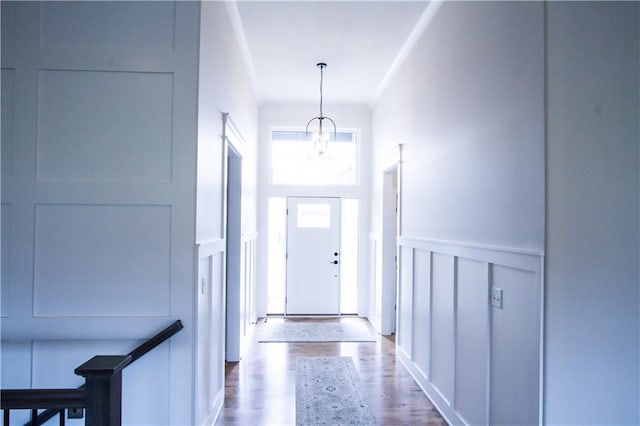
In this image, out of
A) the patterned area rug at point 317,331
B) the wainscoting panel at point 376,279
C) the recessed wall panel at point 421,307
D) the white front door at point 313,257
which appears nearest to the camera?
the recessed wall panel at point 421,307

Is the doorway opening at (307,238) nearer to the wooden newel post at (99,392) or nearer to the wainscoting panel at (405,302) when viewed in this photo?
the wainscoting panel at (405,302)

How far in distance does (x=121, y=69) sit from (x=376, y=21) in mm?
2221

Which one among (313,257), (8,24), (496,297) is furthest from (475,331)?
(313,257)

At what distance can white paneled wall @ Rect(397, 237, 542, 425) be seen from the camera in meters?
1.79

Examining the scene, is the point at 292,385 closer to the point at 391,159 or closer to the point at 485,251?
the point at 485,251

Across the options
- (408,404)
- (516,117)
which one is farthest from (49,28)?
(408,404)

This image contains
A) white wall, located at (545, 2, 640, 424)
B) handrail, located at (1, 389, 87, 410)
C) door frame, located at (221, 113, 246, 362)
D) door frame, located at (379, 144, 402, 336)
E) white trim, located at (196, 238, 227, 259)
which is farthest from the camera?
door frame, located at (379, 144, 402, 336)

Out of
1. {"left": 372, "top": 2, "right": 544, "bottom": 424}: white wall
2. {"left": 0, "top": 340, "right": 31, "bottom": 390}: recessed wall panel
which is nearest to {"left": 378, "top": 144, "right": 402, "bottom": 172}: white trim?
{"left": 372, "top": 2, "right": 544, "bottom": 424}: white wall

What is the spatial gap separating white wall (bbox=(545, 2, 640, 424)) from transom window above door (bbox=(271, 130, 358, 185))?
4.26 meters

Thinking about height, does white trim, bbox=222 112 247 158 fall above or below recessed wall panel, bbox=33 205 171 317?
above

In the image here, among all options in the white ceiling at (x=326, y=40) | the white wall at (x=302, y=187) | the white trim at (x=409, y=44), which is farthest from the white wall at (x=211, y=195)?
the white wall at (x=302, y=187)

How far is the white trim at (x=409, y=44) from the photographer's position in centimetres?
303

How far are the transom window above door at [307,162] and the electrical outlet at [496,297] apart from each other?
12.6 ft

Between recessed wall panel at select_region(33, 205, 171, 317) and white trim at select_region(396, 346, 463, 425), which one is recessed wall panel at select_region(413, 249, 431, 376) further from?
recessed wall panel at select_region(33, 205, 171, 317)
